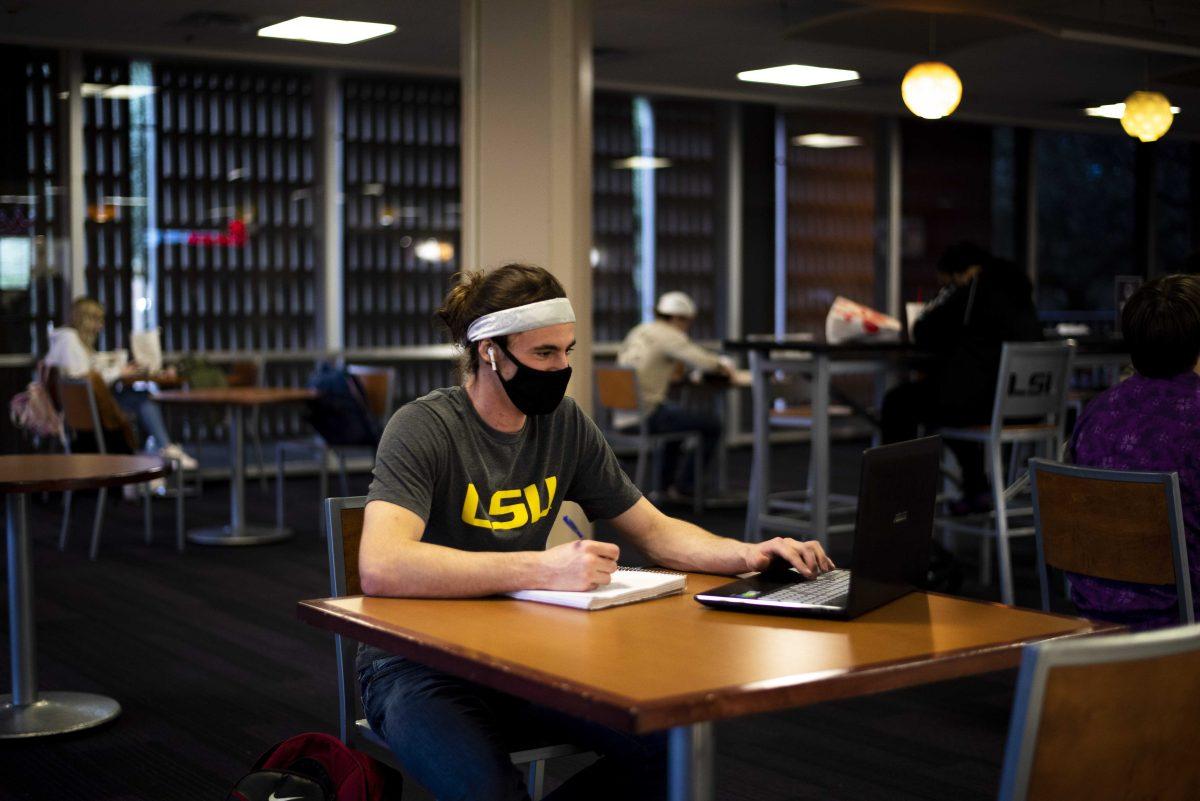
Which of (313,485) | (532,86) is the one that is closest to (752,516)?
(532,86)

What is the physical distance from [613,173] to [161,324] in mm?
3936

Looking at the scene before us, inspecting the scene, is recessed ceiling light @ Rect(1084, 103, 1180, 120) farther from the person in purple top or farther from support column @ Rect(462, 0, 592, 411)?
the person in purple top

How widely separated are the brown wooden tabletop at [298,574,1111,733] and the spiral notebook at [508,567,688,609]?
0.02 meters

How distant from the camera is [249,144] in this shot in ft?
32.2

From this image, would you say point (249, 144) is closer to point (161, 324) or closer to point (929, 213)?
point (161, 324)

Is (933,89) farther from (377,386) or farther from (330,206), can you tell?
(330,206)

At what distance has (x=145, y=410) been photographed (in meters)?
8.27

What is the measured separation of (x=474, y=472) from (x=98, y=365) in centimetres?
634

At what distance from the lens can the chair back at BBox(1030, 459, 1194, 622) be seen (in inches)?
113

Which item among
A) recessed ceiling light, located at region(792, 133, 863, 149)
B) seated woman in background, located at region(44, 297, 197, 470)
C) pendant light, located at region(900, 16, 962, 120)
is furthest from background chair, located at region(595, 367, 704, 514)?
recessed ceiling light, located at region(792, 133, 863, 149)

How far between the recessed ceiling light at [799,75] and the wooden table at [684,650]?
7.93 metres

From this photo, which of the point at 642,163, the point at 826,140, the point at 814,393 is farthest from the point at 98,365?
the point at 826,140

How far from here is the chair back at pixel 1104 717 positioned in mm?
1448

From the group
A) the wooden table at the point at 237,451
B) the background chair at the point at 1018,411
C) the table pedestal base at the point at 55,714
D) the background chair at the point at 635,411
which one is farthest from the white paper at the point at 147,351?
the background chair at the point at 1018,411
